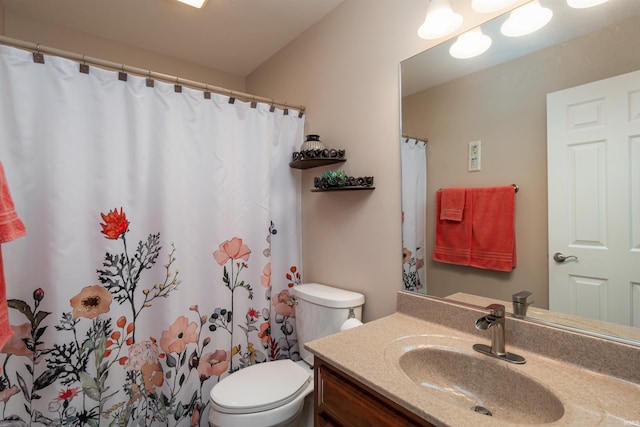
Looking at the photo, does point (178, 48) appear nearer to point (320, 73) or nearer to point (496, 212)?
point (320, 73)

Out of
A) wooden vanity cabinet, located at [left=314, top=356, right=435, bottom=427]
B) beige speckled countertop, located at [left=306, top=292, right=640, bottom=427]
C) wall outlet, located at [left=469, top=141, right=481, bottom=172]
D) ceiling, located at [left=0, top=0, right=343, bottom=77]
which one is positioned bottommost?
wooden vanity cabinet, located at [left=314, top=356, right=435, bottom=427]

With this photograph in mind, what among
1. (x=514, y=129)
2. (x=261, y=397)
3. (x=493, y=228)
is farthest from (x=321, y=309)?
(x=514, y=129)

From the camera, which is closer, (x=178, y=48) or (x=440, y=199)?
(x=440, y=199)

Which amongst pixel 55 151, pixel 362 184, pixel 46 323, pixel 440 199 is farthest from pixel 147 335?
pixel 440 199

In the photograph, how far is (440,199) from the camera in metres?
1.27

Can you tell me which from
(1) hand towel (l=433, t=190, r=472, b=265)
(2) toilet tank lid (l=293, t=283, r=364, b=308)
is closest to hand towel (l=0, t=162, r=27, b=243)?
(2) toilet tank lid (l=293, t=283, r=364, b=308)

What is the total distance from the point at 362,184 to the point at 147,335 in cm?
128

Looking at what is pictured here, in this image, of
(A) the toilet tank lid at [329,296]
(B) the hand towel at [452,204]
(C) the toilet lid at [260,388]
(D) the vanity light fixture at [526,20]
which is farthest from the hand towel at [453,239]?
(C) the toilet lid at [260,388]

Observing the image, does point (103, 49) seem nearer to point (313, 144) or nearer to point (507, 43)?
point (313, 144)

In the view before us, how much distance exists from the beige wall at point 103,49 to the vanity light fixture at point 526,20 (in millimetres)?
2165

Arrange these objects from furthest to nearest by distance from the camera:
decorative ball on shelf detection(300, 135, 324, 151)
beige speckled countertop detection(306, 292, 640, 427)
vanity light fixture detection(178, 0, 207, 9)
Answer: decorative ball on shelf detection(300, 135, 324, 151), vanity light fixture detection(178, 0, 207, 9), beige speckled countertop detection(306, 292, 640, 427)

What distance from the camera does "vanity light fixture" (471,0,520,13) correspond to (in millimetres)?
991

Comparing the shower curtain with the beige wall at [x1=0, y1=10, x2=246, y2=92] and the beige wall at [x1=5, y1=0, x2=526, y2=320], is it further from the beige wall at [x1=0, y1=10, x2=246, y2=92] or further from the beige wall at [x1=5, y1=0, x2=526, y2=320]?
the beige wall at [x1=0, y1=10, x2=246, y2=92]

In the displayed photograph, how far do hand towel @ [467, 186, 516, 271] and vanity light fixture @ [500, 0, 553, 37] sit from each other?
54cm
